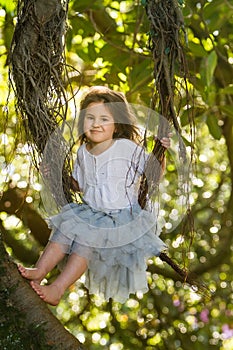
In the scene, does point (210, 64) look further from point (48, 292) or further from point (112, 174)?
point (48, 292)

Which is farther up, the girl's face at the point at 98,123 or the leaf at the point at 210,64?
the leaf at the point at 210,64

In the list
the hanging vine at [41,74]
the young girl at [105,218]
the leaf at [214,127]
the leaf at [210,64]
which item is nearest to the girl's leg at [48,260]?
the young girl at [105,218]

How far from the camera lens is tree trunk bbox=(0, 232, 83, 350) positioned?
1829 millimetres

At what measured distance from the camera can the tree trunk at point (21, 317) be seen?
1829 mm

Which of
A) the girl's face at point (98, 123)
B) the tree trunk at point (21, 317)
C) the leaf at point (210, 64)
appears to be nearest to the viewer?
the tree trunk at point (21, 317)

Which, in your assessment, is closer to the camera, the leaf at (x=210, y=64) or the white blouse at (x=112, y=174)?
the white blouse at (x=112, y=174)

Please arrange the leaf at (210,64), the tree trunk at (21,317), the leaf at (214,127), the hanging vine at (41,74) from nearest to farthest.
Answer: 1. the tree trunk at (21,317)
2. the hanging vine at (41,74)
3. the leaf at (210,64)
4. the leaf at (214,127)

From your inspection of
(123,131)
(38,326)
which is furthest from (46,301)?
(123,131)

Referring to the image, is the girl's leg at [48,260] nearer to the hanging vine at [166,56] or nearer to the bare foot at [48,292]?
the bare foot at [48,292]

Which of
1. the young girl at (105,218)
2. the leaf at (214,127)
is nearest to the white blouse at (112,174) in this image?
the young girl at (105,218)

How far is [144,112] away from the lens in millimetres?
2471

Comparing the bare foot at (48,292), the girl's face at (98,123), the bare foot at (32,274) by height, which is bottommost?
the bare foot at (48,292)

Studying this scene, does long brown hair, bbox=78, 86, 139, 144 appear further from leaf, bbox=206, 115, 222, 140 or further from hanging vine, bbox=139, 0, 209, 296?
leaf, bbox=206, 115, 222, 140

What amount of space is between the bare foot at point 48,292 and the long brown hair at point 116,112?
0.42 meters
